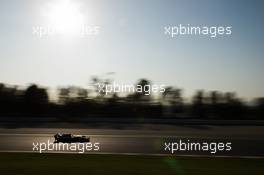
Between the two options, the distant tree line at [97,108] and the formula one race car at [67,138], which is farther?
the distant tree line at [97,108]

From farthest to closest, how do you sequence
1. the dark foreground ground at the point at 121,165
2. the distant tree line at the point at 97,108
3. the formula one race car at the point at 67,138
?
the distant tree line at the point at 97,108 → the formula one race car at the point at 67,138 → the dark foreground ground at the point at 121,165

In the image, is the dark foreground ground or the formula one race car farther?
the formula one race car

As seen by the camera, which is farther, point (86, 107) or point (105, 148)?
point (86, 107)

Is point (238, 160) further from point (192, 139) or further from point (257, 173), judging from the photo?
point (192, 139)

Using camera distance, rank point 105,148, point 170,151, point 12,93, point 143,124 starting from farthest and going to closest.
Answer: point 143,124
point 12,93
point 105,148
point 170,151

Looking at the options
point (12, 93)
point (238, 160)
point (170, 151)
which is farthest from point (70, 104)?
point (238, 160)

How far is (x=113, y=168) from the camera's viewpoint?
30.2 feet

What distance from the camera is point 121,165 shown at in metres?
9.62

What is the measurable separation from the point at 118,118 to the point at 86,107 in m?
5.62

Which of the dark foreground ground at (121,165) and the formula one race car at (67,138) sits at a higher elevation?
the formula one race car at (67,138)

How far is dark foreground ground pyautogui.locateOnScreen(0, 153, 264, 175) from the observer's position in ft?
29.0

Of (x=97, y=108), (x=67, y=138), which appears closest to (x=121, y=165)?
(x=67, y=138)

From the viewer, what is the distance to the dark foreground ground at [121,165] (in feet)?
29.0

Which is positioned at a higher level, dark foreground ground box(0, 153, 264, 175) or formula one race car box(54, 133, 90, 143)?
formula one race car box(54, 133, 90, 143)
